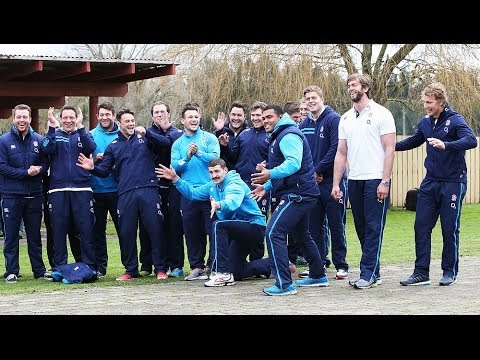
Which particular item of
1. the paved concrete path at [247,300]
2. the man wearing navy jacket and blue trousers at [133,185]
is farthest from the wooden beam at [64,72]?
the paved concrete path at [247,300]

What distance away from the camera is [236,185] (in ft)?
35.2

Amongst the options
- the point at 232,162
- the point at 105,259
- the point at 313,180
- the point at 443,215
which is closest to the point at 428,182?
the point at 443,215

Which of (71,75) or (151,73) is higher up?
(151,73)

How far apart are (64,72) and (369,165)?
36.9 ft

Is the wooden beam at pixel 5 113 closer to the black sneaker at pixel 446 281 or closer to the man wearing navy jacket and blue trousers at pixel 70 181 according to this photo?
the man wearing navy jacket and blue trousers at pixel 70 181

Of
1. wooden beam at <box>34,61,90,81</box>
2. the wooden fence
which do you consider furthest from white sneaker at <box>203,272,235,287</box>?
the wooden fence

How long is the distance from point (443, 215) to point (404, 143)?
3.15ft

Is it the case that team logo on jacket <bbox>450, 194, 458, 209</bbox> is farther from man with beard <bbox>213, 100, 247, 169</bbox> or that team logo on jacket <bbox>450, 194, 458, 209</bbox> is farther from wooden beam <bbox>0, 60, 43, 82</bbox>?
wooden beam <bbox>0, 60, 43, 82</bbox>

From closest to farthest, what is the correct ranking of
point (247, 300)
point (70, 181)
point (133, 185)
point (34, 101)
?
point (247, 300)
point (133, 185)
point (70, 181)
point (34, 101)

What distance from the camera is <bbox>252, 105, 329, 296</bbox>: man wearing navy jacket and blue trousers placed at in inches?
384

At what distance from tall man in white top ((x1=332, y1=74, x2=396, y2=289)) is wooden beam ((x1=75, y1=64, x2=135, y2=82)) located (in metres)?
10.2

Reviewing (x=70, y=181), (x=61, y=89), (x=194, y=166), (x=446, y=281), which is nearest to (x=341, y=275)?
(x=446, y=281)

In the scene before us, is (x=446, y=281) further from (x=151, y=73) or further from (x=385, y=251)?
(x=151, y=73)

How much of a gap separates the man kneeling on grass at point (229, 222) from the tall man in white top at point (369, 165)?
50.7 inches
